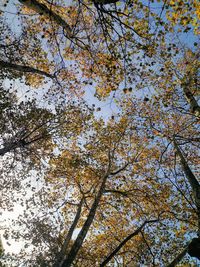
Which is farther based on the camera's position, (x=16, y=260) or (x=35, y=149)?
(x=16, y=260)

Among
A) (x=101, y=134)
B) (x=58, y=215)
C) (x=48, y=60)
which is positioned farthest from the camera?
(x=58, y=215)

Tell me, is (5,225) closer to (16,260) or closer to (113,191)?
(16,260)

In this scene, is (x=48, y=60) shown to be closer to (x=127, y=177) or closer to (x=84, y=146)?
(x=84, y=146)

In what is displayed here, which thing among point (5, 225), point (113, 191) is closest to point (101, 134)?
point (113, 191)

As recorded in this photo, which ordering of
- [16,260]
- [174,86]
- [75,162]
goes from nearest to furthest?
[174,86]
[75,162]
[16,260]

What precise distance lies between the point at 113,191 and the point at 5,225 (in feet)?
36.8

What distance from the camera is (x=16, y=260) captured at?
→ 24375 mm

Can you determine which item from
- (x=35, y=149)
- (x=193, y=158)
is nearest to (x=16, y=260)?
(x=35, y=149)

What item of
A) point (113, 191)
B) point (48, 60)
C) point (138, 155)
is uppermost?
point (48, 60)

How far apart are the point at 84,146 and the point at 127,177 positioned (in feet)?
11.5

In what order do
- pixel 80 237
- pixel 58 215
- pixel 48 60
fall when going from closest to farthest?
1. pixel 80 237
2. pixel 48 60
3. pixel 58 215

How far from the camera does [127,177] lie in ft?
52.2

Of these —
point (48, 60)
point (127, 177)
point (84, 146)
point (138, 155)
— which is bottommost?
point (127, 177)

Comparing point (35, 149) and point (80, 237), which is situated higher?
point (35, 149)
